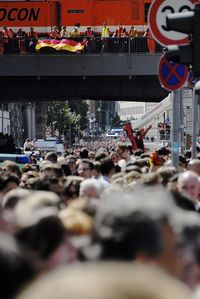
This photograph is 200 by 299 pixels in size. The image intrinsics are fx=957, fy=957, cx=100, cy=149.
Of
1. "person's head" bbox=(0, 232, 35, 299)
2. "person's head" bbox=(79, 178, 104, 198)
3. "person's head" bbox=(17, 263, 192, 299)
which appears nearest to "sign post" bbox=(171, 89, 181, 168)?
"person's head" bbox=(79, 178, 104, 198)

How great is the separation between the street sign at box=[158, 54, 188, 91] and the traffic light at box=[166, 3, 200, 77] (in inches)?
116

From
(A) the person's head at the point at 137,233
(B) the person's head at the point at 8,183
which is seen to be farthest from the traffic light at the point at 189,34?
(A) the person's head at the point at 137,233

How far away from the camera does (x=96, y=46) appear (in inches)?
1387

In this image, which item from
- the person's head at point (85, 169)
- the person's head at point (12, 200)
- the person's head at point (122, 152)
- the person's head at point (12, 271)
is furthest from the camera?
the person's head at point (122, 152)

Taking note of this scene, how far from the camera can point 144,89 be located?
121 ft

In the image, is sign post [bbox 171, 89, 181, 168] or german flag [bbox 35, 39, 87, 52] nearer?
sign post [bbox 171, 89, 181, 168]

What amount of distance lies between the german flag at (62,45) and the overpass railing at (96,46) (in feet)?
0.60

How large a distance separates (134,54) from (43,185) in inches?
1002

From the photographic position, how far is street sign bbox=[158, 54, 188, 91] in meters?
12.3

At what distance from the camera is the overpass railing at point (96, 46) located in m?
34.7

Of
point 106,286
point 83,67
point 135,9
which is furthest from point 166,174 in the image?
point 135,9

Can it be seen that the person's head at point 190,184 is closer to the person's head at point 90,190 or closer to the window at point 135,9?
the person's head at point 90,190

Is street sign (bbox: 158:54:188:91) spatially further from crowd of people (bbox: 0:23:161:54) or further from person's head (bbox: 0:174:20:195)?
crowd of people (bbox: 0:23:161:54)

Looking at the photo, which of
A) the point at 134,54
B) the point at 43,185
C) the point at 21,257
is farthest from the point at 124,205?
the point at 134,54
